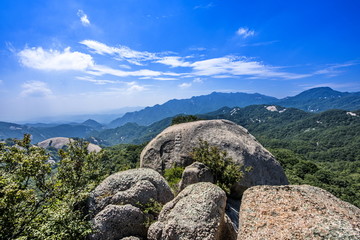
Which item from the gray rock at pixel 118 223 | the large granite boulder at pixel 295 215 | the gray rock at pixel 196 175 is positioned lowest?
A: the gray rock at pixel 118 223

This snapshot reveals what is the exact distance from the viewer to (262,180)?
13.2 metres

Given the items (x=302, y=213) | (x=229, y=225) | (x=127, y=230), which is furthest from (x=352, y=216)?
(x=127, y=230)

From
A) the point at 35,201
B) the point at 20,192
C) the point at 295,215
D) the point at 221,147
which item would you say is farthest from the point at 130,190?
the point at 221,147

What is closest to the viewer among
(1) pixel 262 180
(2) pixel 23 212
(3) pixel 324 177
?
(2) pixel 23 212

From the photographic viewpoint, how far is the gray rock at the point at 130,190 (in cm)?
760

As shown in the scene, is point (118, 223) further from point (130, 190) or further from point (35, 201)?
point (35, 201)

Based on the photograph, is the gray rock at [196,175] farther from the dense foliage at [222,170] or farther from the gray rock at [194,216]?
the gray rock at [194,216]

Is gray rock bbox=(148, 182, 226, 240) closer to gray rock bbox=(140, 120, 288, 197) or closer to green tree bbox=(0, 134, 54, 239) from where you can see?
green tree bbox=(0, 134, 54, 239)

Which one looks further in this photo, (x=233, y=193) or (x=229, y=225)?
(x=233, y=193)

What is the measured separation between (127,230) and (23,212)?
360 cm

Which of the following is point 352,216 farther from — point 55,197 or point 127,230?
point 55,197

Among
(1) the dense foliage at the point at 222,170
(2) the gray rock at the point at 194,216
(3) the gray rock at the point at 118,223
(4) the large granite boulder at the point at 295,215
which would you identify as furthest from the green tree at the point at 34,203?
(1) the dense foliage at the point at 222,170

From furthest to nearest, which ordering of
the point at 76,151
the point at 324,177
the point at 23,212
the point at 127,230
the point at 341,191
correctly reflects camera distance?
the point at 324,177
the point at 341,191
the point at 76,151
the point at 127,230
the point at 23,212

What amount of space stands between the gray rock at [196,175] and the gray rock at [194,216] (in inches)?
102
